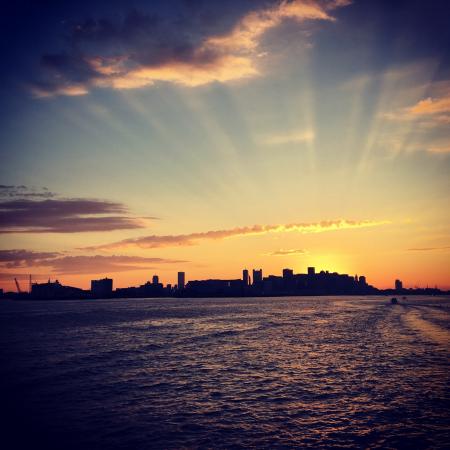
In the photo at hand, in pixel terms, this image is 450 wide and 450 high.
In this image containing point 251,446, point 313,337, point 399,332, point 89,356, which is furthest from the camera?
point 399,332

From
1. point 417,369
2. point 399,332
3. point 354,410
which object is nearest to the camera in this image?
point 354,410

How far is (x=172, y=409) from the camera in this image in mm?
29266

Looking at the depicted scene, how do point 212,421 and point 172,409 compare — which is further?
point 172,409

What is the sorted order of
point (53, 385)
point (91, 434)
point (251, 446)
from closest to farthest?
point (251, 446), point (91, 434), point (53, 385)

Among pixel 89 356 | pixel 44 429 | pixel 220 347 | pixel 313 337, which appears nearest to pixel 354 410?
pixel 44 429

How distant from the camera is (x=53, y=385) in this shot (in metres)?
36.8

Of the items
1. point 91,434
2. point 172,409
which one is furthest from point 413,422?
point 91,434

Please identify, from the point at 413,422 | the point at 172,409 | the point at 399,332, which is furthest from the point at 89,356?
the point at 399,332

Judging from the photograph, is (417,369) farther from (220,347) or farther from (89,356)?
(89,356)

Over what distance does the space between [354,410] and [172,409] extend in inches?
564

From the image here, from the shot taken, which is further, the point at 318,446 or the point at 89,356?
the point at 89,356

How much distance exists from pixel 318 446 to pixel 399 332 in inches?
2699

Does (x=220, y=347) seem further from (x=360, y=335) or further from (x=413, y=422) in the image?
(x=413, y=422)

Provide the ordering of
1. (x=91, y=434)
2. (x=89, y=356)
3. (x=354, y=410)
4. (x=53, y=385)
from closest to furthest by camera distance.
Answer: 1. (x=91, y=434)
2. (x=354, y=410)
3. (x=53, y=385)
4. (x=89, y=356)
